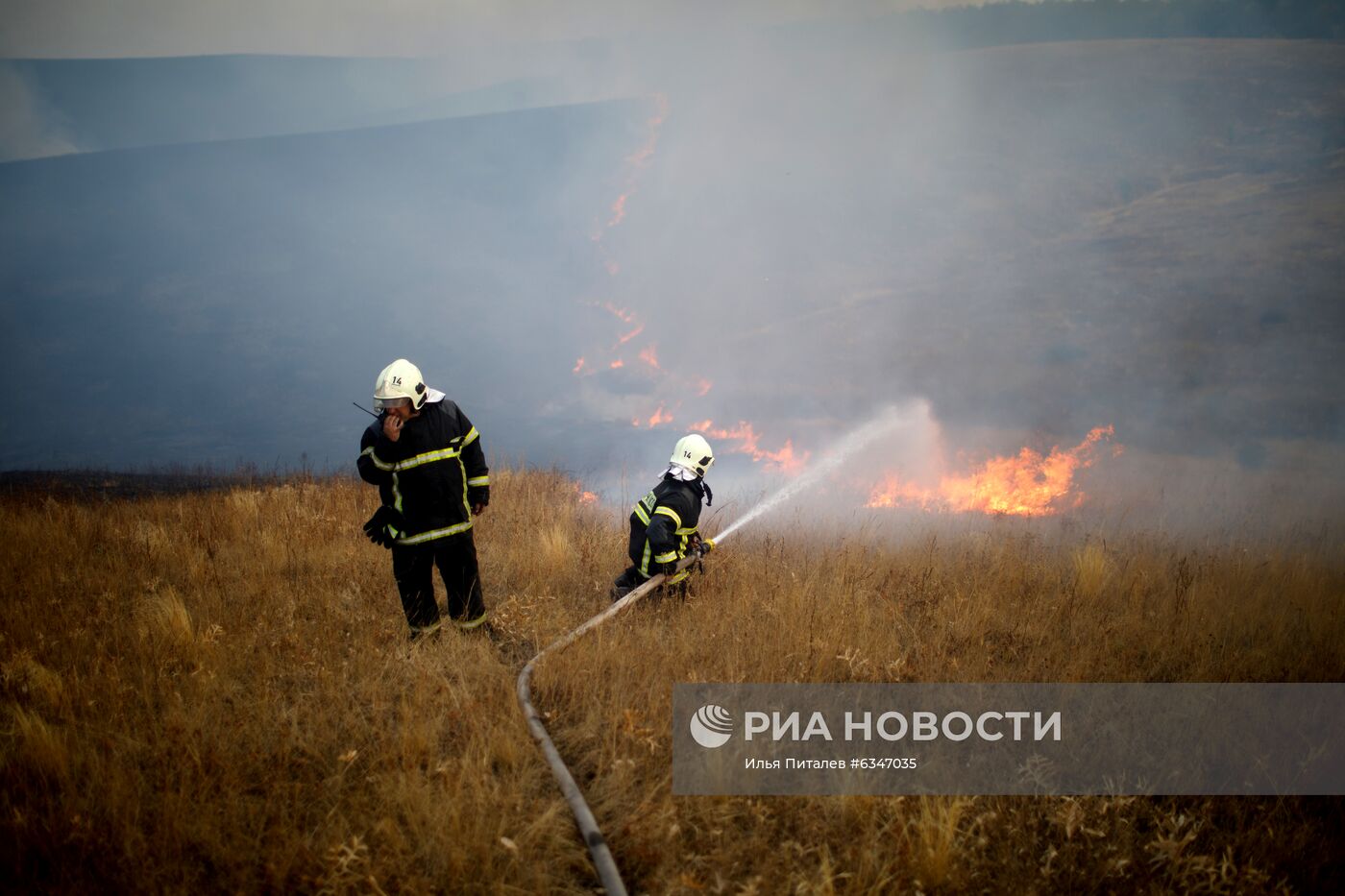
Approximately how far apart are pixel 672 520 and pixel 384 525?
2.43 m

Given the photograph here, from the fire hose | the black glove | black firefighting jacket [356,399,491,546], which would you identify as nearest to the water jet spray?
the fire hose

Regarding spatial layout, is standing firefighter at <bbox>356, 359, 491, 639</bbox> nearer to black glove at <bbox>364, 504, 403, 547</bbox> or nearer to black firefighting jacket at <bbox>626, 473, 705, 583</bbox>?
black glove at <bbox>364, 504, 403, 547</bbox>

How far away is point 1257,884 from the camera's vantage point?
3213 mm

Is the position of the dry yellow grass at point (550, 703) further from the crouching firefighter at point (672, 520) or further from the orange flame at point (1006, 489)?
the orange flame at point (1006, 489)

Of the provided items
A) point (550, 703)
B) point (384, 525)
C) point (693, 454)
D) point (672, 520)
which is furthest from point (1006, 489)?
point (384, 525)

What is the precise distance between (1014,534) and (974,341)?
13545mm

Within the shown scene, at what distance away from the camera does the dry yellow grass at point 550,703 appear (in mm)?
3221

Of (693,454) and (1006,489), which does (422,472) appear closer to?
(693,454)

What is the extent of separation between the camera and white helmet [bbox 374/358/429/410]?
186 inches

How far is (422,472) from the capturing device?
16.4 feet

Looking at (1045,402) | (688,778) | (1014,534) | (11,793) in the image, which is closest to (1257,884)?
(688,778)

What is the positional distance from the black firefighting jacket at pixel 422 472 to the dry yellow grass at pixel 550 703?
1000 millimetres

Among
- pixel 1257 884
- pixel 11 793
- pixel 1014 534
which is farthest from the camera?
pixel 1014 534

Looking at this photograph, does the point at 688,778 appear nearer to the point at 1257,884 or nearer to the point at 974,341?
the point at 1257,884
